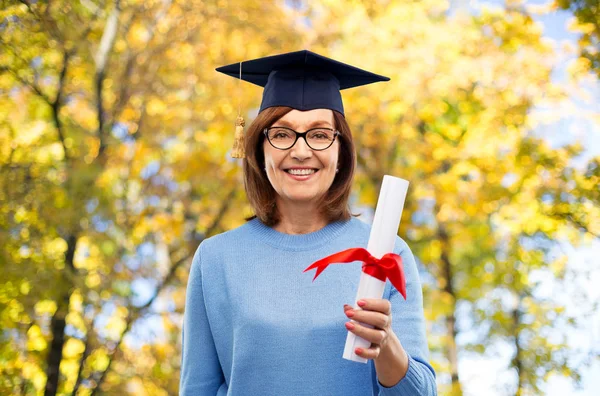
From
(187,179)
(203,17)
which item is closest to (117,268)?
(187,179)

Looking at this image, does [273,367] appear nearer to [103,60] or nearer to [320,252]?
[320,252]

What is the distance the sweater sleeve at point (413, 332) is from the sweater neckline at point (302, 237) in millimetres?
231

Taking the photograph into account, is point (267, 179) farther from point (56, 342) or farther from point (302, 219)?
point (56, 342)

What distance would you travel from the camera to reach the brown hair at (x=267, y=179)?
7.51 feet

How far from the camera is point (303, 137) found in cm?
219

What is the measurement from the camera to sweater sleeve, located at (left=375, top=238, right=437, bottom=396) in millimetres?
1807

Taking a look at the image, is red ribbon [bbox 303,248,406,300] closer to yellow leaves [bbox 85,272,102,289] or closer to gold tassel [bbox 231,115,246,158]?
gold tassel [bbox 231,115,246,158]

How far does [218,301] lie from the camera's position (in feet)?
7.25

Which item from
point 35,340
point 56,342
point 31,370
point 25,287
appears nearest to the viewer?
point 25,287

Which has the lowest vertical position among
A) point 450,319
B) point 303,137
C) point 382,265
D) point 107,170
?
point 450,319

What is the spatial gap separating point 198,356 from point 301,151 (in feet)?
2.52

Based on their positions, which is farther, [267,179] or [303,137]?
[267,179]

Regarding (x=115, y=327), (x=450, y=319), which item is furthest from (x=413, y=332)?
(x=450, y=319)

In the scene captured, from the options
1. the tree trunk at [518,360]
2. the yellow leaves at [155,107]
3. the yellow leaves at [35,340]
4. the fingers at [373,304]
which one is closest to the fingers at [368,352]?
the fingers at [373,304]
